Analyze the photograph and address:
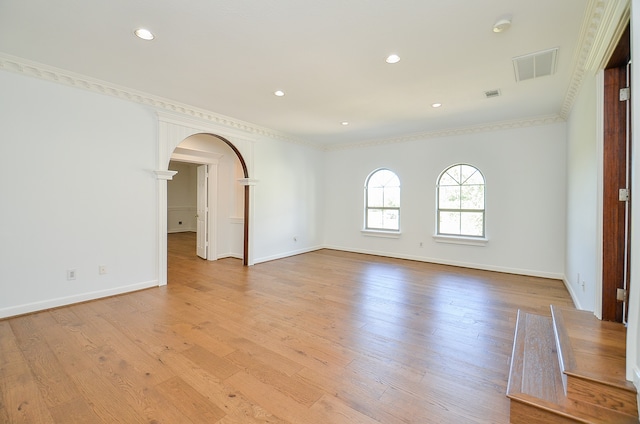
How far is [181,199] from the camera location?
437 inches

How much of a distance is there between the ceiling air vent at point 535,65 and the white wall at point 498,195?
6.63 ft

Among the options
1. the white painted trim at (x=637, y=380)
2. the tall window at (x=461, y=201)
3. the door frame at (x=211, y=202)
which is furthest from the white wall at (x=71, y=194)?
the tall window at (x=461, y=201)

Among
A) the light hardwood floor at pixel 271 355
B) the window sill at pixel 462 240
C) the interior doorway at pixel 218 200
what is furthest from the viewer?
the interior doorway at pixel 218 200

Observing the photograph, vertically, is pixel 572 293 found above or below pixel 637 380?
below

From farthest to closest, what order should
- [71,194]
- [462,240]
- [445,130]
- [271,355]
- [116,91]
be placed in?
[445,130]
[462,240]
[116,91]
[71,194]
[271,355]

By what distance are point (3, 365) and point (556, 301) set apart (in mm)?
5609

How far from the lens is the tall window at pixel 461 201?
211 inches

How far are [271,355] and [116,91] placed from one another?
376 cm

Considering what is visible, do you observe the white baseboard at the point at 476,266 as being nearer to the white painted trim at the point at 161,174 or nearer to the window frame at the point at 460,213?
the window frame at the point at 460,213

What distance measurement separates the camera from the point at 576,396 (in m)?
1.47

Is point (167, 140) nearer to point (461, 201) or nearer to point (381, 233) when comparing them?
point (381, 233)

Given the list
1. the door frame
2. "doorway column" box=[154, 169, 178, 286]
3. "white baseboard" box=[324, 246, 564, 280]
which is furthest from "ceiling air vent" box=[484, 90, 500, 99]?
the door frame

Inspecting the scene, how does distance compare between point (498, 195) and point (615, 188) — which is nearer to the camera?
point (615, 188)

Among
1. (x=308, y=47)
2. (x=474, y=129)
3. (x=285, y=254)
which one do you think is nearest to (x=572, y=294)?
(x=474, y=129)
